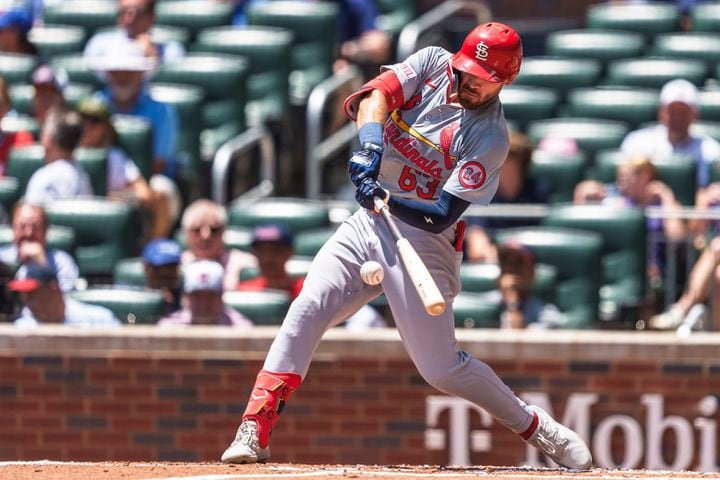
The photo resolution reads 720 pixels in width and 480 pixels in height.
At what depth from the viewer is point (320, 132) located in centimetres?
Answer: 961

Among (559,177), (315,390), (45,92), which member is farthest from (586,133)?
(45,92)

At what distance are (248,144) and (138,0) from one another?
1425mm

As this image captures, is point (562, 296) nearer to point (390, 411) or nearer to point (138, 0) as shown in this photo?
point (390, 411)

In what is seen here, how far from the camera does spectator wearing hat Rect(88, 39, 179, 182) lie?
903cm

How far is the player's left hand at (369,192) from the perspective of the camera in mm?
4914

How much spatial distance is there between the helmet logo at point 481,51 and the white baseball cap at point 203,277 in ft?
8.98

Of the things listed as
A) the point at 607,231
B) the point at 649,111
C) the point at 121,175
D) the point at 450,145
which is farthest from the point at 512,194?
the point at 450,145

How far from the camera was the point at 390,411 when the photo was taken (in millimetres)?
7230

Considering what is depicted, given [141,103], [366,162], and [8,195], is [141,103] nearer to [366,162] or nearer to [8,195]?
[8,195]

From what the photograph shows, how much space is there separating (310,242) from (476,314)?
101 cm

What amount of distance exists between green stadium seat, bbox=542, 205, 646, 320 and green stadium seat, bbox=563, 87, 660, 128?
5.30ft

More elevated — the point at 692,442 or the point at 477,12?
the point at 477,12

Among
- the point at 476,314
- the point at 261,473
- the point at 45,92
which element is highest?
the point at 45,92

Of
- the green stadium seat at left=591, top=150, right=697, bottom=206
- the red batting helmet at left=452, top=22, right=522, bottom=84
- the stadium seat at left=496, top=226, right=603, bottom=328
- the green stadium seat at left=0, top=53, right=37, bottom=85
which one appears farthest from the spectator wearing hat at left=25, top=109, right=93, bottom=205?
the red batting helmet at left=452, top=22, right=522, bottom=84
